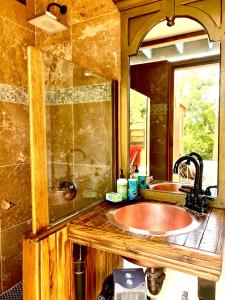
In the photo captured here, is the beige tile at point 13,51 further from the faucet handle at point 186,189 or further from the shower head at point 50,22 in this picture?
the faucet handle at point 186,189

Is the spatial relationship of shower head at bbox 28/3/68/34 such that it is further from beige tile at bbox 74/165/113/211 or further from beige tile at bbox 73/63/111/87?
beige tile at bbox 74/165/113/211

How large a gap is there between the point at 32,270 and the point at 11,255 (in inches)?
37.1

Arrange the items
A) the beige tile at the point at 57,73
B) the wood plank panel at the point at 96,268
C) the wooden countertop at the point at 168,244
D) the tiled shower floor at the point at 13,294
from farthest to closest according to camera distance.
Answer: the tiled shower floor at the point at 13,294
the wood plank panel at the point at 96,268
the beige tile at the point at 57,73
the wooden countertop at the point at 168,244

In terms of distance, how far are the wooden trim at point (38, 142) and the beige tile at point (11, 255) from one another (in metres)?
0.87

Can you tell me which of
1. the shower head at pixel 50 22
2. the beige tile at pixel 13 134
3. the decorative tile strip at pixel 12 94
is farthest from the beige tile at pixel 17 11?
the beige tile at pixel 13 134

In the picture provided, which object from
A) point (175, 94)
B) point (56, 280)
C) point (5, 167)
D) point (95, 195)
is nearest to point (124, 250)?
point (56, 280)

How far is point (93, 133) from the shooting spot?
5.07 ft

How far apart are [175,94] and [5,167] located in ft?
4.23

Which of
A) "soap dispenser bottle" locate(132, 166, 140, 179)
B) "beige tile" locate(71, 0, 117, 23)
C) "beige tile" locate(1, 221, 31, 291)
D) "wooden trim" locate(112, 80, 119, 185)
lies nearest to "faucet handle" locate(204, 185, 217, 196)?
"soap dispenser bottle" locate(132, 166, 140, 179)

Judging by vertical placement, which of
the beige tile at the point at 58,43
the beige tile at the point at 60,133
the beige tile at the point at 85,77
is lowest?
the beige tile at the point at 60,133

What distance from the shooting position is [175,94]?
1351mm

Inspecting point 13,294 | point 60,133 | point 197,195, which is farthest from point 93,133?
point 13,294

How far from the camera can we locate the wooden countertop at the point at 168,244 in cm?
77

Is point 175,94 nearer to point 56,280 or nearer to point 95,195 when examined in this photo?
point 95,195
